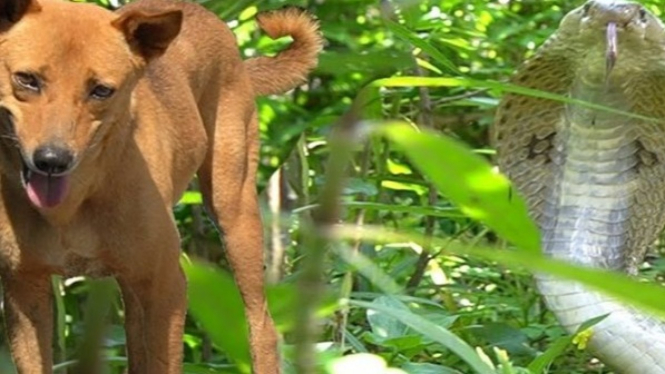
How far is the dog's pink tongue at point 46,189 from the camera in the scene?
85.6 inches

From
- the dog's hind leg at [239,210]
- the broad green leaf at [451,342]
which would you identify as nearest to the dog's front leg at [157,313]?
the dog's hind leg at [239,210]

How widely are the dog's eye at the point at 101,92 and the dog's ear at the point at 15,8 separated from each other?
151 mm

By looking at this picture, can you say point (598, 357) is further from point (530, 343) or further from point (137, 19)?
point (137, 19)

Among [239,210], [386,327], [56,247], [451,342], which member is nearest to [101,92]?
[56,247]

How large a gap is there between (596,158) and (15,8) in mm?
1893

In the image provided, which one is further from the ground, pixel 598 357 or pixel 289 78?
pixel 289 78

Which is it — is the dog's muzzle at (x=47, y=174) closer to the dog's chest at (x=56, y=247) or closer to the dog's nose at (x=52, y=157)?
the dog's nose at (x=52, y=157)

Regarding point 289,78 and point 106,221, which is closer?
point 106,221

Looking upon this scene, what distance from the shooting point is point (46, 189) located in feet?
7.15

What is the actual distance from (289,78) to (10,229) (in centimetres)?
112

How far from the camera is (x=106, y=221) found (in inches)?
98.3

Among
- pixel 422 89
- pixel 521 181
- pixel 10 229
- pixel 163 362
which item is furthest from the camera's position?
pixel 422 89

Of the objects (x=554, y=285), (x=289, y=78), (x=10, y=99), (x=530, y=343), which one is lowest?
(x=530, y=343)

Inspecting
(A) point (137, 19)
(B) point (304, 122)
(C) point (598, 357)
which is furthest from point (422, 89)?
(A) point (137, 19)
